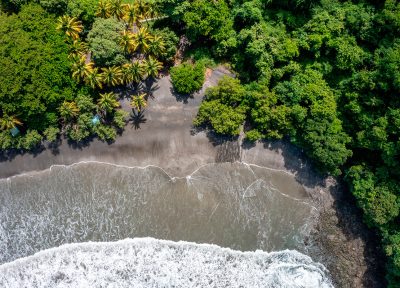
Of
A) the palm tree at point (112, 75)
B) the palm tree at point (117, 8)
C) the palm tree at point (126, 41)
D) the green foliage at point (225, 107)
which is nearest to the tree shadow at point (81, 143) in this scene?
the palm tree at point (112, 75)

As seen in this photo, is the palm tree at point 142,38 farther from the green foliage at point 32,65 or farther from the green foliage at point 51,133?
the green foliage at point 51,133

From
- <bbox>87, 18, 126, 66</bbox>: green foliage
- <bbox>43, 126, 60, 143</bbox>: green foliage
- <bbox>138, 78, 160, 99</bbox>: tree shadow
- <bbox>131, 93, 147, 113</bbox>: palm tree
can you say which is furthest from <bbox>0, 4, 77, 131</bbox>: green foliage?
<bbox>138, 78, 160, 99</bbox>: tree shadow

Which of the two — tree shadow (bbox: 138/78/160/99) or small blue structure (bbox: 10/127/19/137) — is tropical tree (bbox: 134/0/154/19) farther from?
small blue structure (bbox: 10/127/19/137)

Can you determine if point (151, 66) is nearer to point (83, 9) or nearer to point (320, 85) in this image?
point (83, 9)

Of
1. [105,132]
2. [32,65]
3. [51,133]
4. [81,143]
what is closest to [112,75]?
[105,132]

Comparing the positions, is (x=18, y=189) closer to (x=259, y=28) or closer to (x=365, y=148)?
(x=259, y=28)

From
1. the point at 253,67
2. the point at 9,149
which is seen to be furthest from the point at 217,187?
the point at 9,149
